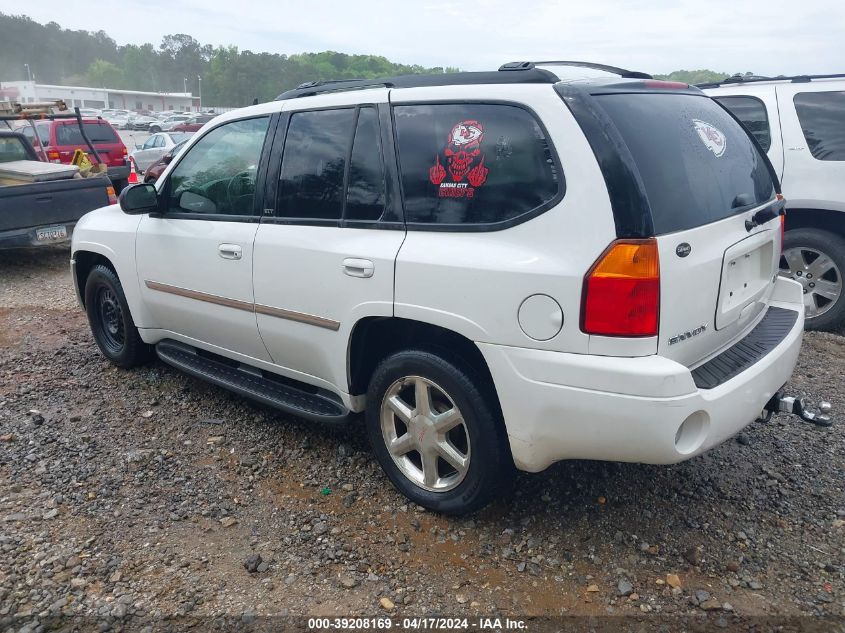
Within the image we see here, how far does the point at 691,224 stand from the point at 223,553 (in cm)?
233

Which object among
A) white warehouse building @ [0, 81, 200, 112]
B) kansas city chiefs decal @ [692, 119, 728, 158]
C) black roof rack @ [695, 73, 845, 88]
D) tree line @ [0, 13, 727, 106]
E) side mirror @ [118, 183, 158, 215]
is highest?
tree line @ [0, 13, 727, 106]

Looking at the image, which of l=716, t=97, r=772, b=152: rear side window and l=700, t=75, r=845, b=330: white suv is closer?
l=700, t=75, r=845, b=330: white suv

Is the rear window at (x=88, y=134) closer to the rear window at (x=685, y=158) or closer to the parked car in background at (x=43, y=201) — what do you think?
the parked car in background at (x=43, y=201)

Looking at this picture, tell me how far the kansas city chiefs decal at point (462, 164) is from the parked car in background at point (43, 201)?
22.0 feet

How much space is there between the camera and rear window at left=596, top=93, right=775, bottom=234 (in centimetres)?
255

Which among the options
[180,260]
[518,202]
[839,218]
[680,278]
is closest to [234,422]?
[180,260]

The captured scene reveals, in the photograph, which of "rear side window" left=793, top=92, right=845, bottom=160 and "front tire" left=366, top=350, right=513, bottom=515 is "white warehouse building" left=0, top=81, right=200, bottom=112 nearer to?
"rear side window" left=793, top=92, right=845, bottom=160

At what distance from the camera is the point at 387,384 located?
312cm

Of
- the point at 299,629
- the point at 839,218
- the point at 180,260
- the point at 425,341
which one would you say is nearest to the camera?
the point at 299,629

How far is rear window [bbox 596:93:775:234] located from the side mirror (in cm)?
272

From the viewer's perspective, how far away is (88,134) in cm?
1568

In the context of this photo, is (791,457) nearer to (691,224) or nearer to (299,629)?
(691,224)

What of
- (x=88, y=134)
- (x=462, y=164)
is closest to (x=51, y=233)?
(x=462, y=164)

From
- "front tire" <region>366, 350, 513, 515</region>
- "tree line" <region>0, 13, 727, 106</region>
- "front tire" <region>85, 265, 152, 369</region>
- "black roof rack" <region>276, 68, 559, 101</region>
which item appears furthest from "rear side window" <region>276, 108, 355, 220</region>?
"tree line" <region>0, 13, 727, 106</region>
